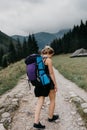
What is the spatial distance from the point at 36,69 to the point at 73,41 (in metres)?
103

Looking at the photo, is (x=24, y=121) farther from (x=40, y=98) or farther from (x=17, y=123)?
(x=40, y=98)

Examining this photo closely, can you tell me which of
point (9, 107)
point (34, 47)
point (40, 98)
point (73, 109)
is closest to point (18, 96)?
point (9, 107)

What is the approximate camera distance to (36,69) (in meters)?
8.55

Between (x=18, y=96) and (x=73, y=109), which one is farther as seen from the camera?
(x=18, y=96)

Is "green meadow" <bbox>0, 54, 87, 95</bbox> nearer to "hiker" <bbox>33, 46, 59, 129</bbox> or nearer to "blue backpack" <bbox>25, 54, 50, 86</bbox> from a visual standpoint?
"hiker" <bbox>33, 46, 59, 129</bbox>

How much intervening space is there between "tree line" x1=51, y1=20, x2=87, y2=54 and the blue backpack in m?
98.4

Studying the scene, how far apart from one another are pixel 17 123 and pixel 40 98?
1.31 metres

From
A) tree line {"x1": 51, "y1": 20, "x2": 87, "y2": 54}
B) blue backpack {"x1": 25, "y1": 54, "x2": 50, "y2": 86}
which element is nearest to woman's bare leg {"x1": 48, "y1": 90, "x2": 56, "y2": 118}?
blue backpack {"x1": 25, "y1": 54, "x2": 50, "y2": 86}

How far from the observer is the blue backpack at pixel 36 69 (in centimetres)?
854

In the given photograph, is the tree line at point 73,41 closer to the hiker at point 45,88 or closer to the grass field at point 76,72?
the grass field at point 76,72

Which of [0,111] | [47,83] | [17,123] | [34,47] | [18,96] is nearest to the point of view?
[47,83]

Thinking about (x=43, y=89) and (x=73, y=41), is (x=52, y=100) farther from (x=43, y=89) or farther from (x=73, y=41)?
(x=73, y=41)

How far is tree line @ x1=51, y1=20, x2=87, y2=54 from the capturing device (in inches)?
4271

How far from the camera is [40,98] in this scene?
29.6ft
